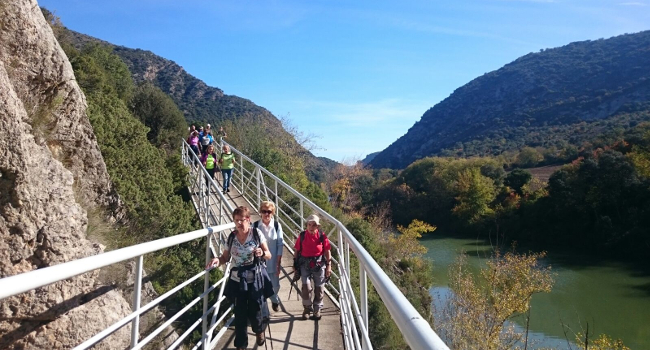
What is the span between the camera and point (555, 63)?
516 ft

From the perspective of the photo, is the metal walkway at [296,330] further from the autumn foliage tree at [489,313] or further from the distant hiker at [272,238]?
the autumn foliage tree at [489,313]

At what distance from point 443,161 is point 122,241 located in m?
72.0

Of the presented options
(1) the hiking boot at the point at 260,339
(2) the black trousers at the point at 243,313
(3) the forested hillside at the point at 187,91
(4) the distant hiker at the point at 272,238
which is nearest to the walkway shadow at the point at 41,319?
(2) the black trousers at the point at 243,313

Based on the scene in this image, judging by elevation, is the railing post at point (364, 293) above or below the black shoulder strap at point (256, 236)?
below

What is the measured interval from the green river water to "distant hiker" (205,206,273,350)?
48.2 ft

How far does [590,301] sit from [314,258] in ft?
88.0

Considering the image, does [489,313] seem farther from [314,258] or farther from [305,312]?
[314,258]

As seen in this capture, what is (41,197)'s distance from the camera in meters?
3.80

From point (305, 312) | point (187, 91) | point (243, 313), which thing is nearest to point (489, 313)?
point (305, 312)

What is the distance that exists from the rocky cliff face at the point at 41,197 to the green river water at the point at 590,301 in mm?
15848

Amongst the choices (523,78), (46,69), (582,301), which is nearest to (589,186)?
(582,301)

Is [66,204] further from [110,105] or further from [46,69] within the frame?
[110,105]

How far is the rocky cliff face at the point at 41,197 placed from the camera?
10.3 ft

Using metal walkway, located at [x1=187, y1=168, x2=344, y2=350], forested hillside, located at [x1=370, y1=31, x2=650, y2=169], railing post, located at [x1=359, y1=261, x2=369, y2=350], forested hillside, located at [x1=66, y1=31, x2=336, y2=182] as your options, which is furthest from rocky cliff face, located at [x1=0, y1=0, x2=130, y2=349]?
forested hillside, located at [x1=370, y1=31, x2=650, y2=169]
